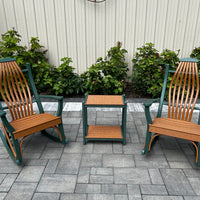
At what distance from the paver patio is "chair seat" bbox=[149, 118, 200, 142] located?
1.26ft

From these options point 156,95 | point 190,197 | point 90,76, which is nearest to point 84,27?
point 90,76

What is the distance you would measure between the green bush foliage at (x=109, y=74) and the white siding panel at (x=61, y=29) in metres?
0.79

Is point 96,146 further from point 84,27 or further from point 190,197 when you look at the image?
point 84,27

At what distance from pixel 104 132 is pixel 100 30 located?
2573 mm

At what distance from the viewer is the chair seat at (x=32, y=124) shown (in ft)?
6.37

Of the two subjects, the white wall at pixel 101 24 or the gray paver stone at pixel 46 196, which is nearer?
the gray paver stone at pixel 46 196

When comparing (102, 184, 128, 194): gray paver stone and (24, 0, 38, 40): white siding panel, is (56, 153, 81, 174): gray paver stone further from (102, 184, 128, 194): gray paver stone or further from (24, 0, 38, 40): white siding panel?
(24, 0, 38, 40): white siding panel

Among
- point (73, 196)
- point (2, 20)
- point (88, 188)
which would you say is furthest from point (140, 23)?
point (73, 196)

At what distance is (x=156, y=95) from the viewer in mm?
4055

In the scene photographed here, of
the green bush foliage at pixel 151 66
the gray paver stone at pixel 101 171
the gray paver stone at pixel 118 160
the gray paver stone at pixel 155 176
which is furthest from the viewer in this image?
the green bush foliage at pixel 151 66

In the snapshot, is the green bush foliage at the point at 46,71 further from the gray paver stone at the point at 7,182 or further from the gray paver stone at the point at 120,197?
the gray paver stone at the point at 120,197

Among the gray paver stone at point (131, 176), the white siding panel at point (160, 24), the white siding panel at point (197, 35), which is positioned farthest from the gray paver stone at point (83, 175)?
the white siding panel at point (197, 35)

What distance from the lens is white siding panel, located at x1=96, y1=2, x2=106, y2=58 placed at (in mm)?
3924

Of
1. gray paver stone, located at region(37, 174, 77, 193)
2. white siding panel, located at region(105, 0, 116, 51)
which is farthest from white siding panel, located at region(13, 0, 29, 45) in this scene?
gray paver stone, located at region(37, 174, 77, 193)
